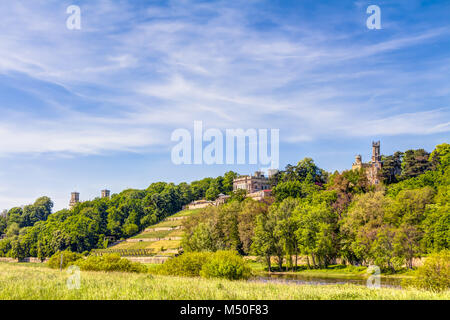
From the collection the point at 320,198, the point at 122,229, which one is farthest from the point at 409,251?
the point at 122,229

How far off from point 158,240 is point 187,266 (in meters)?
110

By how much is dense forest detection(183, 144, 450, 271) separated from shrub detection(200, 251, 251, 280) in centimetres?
3185

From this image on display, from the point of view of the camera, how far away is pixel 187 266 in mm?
45844

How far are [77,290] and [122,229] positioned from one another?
542 feet

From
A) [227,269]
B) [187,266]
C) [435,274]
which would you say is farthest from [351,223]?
[227,269]

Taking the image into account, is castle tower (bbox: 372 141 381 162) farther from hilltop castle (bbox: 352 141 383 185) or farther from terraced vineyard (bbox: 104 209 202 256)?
terraced vineyard (bbox: 104 209 202 256)

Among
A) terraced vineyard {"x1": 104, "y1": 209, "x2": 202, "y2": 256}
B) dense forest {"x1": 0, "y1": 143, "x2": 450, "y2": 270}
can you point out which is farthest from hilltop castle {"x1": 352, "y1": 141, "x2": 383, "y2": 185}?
terraced vineyard {"x1": 104, "y1": 209, "x2": 202, "y2": 256}

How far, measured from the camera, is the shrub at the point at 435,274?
33750 mm

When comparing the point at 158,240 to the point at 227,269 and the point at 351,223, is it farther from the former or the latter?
the point at 227,269

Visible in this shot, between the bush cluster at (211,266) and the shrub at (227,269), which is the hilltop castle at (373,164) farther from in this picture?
the shrub at (227,269)

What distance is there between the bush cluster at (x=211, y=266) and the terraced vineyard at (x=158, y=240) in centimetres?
7751

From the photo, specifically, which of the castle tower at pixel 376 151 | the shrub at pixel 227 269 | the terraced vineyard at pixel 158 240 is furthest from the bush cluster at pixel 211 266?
the castle tower at pixel 376 151

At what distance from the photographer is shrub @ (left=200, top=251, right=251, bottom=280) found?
39.7m
